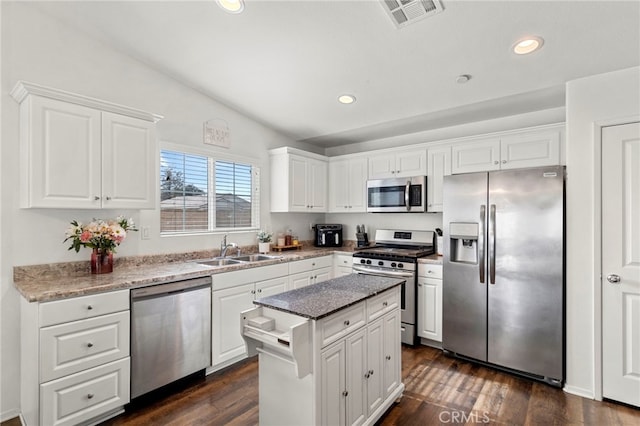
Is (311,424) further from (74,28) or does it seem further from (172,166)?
(74,28)

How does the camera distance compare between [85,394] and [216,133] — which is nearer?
[85,394]

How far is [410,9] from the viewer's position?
6.81 feet

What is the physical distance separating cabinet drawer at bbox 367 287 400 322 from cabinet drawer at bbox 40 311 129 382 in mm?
1739

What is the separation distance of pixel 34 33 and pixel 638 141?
466cm

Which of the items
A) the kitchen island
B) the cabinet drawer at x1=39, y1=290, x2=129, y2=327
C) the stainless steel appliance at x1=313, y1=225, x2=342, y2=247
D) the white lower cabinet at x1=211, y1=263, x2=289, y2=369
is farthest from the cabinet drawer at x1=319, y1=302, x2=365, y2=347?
the stainless steel appliance at x1=313, y1=225, x2=342, y2=247

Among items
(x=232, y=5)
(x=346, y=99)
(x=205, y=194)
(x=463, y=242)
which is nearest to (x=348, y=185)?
(x=346, y=99)

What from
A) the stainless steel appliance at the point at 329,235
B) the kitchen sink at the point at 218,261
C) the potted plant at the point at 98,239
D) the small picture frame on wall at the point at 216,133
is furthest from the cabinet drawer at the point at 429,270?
the potted plant at the point at 98,239

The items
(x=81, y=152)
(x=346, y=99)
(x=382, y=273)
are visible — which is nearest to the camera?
(x=81, y=152)

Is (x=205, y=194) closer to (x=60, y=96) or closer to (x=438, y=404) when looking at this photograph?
(x=60, y=96)

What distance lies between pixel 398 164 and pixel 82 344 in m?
3.58

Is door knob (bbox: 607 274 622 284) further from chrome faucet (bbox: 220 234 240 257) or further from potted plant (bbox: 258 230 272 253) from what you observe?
chrome faucet (bbox: 220 234 240 257)

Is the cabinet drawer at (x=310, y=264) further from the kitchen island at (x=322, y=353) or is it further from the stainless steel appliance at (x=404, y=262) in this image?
the kitchen island at (x=322, y=353)

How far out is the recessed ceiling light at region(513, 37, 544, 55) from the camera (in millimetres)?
2242

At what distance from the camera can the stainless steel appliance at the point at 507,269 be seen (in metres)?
2.65
